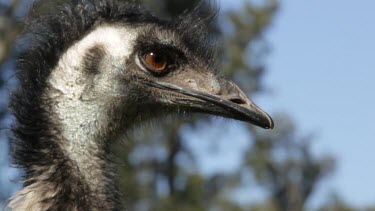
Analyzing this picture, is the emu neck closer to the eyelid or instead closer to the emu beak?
the eyelid

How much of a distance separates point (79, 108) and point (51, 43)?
14.7 inches

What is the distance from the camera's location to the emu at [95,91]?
4.68 metres

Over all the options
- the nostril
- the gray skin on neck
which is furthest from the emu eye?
the nostril

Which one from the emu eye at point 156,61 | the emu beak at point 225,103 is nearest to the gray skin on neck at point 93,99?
the emu eye at point 156,61

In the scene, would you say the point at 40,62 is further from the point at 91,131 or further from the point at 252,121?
the point at 252,121

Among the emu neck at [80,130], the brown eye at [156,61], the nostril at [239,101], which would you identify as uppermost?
the brown eye at [156,61]

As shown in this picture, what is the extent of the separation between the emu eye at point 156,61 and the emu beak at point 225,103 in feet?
0.29

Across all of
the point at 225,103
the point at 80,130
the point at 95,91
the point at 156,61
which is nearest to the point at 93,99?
the point at 95,91

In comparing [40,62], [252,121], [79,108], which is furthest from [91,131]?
[252,121]

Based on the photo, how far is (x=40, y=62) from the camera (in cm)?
491

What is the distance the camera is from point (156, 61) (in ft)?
16.6

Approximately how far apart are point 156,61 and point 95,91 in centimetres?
35

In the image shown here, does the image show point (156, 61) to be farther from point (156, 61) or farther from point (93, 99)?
point (93, 99)

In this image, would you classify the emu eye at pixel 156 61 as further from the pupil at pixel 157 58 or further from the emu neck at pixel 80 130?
the emu neck at pixel 80 130
